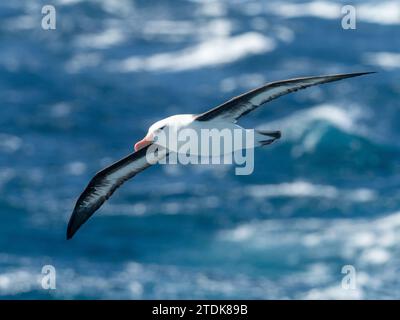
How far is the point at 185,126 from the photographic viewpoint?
13.4m

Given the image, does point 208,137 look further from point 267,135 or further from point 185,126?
point 267,135

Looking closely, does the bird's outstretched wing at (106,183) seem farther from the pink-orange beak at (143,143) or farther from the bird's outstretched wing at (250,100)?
the bird's outstretched wing at (250,100)

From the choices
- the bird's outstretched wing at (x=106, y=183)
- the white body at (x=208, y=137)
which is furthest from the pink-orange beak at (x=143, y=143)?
the white body at (x=208, y=137)

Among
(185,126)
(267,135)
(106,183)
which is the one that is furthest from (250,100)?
(106,183)

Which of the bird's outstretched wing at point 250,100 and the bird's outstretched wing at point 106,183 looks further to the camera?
the bird's outstretched wing at point 106,183

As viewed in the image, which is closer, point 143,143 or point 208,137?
point 208,137

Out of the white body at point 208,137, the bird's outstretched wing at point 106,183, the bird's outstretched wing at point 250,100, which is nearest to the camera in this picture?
the bird's outstretched wing at point 250,100

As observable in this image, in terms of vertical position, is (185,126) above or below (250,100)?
below

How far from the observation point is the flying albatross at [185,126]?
12.8 meters

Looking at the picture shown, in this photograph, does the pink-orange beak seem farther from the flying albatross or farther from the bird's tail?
the bird's tail

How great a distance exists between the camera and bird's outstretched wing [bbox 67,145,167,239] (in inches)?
576

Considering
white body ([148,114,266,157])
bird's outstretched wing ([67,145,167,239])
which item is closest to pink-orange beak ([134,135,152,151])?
bird's outstretched wing ([67,145,167,239])

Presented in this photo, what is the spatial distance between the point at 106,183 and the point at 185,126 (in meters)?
2.14
